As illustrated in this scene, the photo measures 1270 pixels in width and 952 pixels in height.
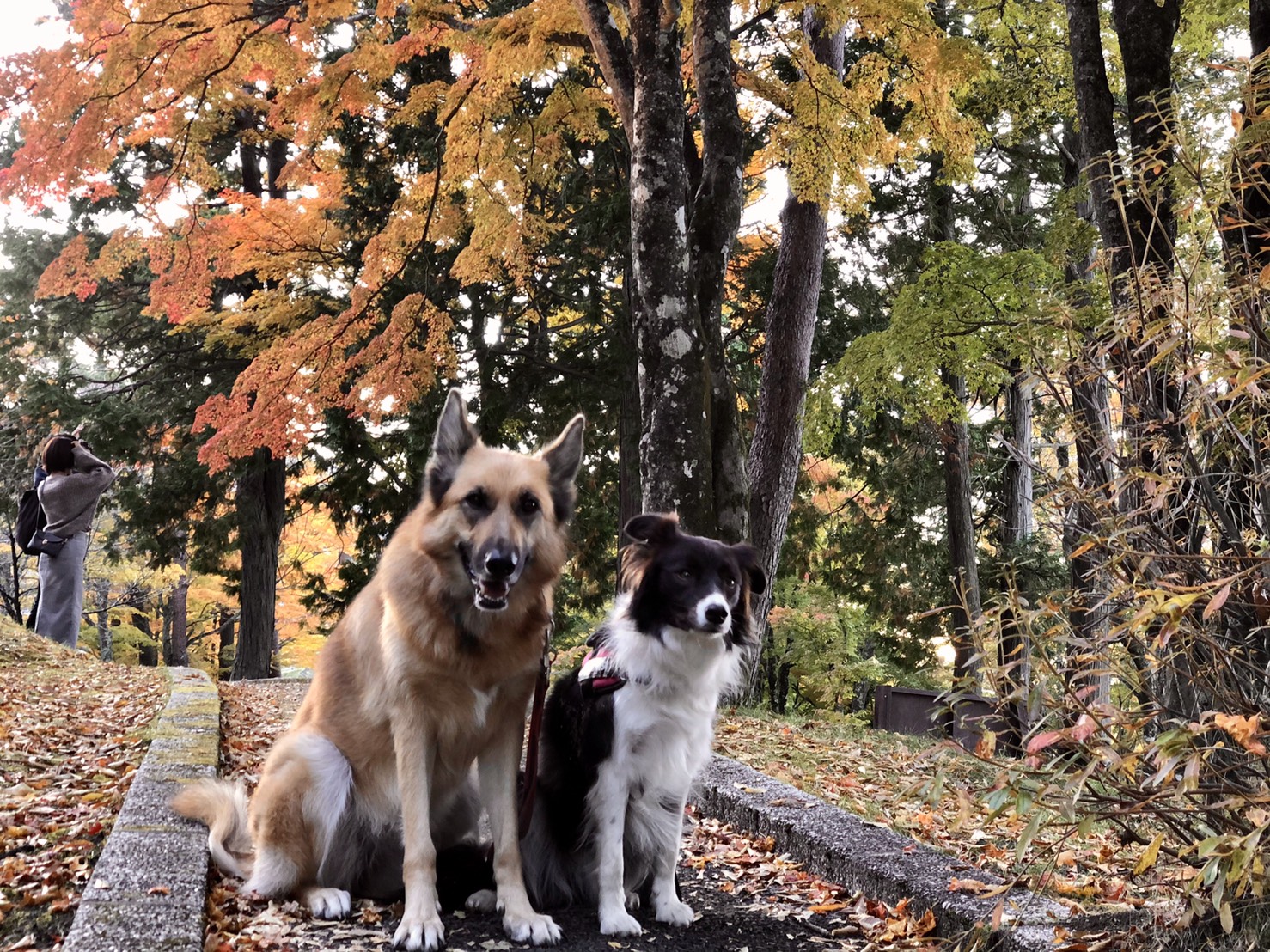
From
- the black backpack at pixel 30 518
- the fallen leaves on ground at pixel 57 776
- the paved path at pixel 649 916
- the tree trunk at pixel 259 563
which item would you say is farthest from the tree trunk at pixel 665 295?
the tree trunk at pixel 259 563

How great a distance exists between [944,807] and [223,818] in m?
3.95

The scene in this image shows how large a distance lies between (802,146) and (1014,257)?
7.87 ft

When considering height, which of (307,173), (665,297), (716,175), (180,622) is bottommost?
(180,622)

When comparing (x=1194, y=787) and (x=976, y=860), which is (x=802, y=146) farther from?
(x=1194, y=787)

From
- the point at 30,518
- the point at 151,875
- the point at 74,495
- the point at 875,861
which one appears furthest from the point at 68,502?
the point at 875,861

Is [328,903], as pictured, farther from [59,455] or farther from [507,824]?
[59,455]

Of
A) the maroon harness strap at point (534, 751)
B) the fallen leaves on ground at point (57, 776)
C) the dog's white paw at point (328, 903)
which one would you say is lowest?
the dog's white paw at point (328, 903)

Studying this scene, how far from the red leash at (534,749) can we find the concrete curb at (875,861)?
1.34 meters

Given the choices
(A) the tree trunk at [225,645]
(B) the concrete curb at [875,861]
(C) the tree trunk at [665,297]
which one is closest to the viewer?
(B) the concrete curb at [875,861]

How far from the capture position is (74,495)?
9945 millimetres

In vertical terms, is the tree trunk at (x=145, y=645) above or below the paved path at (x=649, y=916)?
below

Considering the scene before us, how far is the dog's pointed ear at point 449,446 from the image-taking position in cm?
335

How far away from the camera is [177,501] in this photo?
49.2ft

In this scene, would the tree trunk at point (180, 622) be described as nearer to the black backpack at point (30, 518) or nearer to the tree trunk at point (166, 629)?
the tree trunk at point (166, 629)
